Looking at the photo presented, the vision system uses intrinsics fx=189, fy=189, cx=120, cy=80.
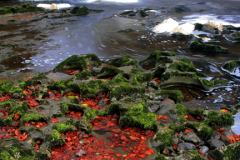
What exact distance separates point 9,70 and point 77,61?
8.12 ft

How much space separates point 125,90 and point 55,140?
235 cm

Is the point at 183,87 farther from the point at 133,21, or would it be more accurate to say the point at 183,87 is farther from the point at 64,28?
the point at 133,21

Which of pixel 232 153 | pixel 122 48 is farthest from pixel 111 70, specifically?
pixel 232 153

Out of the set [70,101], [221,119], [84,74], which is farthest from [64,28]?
[221,119]

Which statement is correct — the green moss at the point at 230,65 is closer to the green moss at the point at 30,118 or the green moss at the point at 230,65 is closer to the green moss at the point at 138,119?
the green moss at the point at 138,119

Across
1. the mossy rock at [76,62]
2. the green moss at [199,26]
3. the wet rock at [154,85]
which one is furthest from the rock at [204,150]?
the green moss at [199,26]

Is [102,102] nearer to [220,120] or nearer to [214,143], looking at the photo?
[214,143]

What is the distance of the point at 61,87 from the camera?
5496mm

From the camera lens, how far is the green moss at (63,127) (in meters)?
3.94

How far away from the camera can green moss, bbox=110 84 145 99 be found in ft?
17.1

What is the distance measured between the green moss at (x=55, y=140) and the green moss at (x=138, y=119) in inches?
53.3

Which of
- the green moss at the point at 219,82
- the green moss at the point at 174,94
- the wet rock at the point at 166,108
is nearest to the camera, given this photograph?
the wet rock at the point at 166,108

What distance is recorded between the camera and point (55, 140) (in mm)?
3680

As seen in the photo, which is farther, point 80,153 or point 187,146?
point 187,146
